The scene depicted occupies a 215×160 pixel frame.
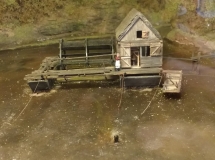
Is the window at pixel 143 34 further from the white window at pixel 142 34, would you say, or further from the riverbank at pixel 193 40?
the riverbank at pixel 193 40

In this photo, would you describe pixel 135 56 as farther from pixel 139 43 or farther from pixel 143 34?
pixel 143 34

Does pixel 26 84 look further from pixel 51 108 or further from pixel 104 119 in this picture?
pixel 104 119

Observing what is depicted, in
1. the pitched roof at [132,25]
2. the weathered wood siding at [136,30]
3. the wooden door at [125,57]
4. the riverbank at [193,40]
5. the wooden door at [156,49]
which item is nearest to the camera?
the pitched roof at [132,25]

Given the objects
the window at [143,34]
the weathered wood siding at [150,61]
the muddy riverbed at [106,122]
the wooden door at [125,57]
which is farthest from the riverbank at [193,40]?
the wooden door at [125,57]

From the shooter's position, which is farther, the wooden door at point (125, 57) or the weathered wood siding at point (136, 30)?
the wooden door at point (125, 57)

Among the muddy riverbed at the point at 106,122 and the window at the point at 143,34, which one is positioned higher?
the window at the point at 143,34

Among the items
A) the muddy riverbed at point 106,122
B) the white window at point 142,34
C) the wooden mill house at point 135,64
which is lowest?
the muddy riverbed at point 106,122

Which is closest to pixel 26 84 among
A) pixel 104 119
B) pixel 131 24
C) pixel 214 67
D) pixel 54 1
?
pixel 104 119
